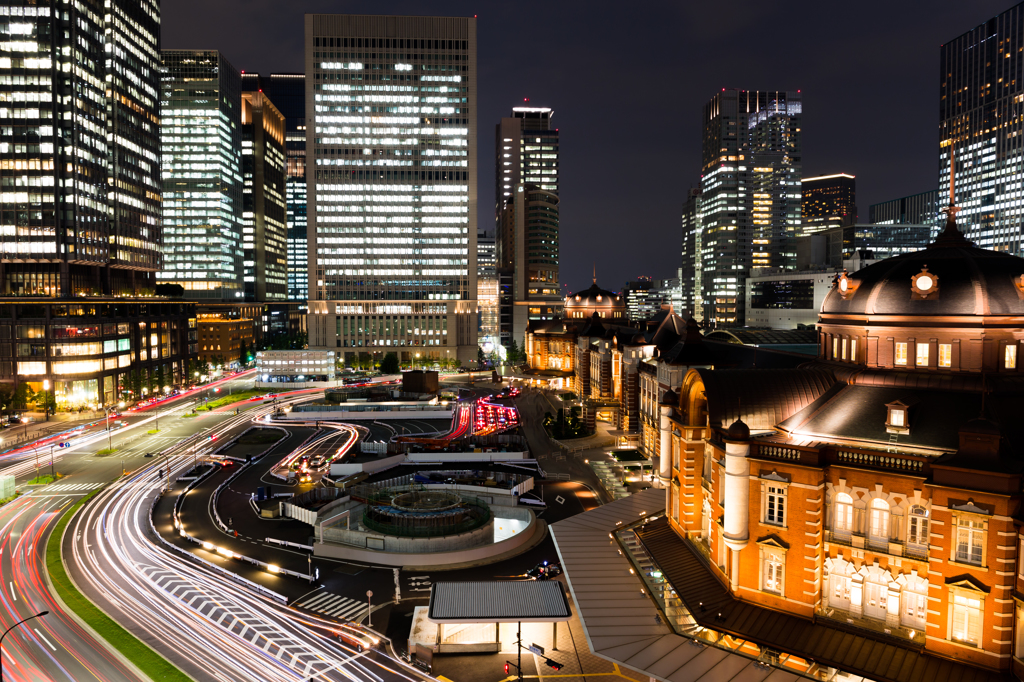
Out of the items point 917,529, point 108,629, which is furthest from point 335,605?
point 917,529

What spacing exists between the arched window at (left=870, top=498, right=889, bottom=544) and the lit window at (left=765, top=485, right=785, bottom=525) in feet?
14.5

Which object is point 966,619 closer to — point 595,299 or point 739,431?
point 739,431

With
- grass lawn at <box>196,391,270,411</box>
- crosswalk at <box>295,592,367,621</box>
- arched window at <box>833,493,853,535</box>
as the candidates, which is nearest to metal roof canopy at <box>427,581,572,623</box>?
crosswalk at <box>295,592,367,621</box>

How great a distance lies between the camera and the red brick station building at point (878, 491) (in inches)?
1157

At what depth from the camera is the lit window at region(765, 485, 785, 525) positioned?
117 ft

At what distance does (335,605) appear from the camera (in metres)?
45.2

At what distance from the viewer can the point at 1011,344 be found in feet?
121

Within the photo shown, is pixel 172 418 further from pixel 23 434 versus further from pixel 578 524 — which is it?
pixel 578 524

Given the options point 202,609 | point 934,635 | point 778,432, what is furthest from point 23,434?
point 934,635

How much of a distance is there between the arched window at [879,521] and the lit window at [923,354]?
10.9 meters

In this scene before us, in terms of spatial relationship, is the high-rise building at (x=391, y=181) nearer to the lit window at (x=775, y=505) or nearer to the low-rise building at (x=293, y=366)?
the low-rise building at (x=293, y=366)

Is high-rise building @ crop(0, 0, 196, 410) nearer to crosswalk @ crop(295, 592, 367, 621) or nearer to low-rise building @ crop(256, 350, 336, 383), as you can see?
low-rise building @ crop(256, 350, 336, 383)

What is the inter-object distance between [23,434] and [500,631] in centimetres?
9896

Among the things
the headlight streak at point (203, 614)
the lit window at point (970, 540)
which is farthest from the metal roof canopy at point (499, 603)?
the lit window at point (970, 540)
